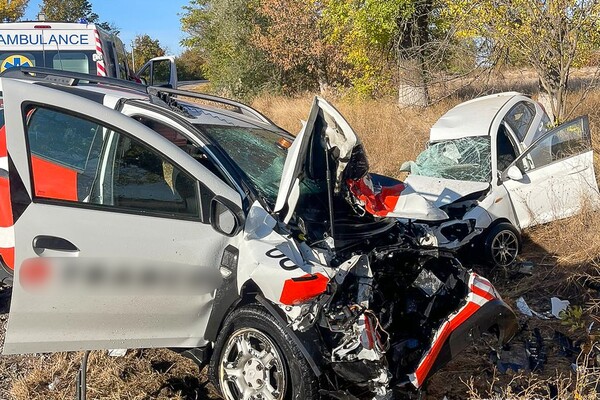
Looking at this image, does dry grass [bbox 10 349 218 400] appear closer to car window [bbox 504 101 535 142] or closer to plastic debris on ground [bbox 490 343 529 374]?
plastic debris on ground [bbox 490 343 529 374]

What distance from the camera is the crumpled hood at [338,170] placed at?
11.1 ft

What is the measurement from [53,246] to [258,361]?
131cm

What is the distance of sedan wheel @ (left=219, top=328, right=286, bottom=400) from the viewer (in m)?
3.18

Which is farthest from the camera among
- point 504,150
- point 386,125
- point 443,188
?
point 386,125

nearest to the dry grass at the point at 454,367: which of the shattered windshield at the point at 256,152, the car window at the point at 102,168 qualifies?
the car window at the point at 102,168

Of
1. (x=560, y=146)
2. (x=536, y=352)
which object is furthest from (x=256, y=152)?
(x=560, y=146)

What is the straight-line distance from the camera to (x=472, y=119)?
22.4ft

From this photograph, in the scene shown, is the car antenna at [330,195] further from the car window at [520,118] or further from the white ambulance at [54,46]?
the white ambulance at [54,46]

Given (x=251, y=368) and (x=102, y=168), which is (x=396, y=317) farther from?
(x=102, y=168)

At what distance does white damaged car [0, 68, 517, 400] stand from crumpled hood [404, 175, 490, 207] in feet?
7.40

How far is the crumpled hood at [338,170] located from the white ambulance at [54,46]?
21.7 ft

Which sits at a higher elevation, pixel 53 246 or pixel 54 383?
pixel 53 246

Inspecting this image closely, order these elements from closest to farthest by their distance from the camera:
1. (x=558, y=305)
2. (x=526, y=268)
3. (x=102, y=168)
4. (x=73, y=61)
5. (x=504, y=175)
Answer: (x=102, y=168)
(x=558, y=305)
(x=526, y=268)
(x=504, y=175)
(x=73, y=61)

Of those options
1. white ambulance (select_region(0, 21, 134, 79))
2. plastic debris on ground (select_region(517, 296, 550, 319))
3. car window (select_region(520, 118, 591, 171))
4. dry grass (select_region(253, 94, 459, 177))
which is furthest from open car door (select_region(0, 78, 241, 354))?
dry grass (select_region(253, 94, 459, 177))
